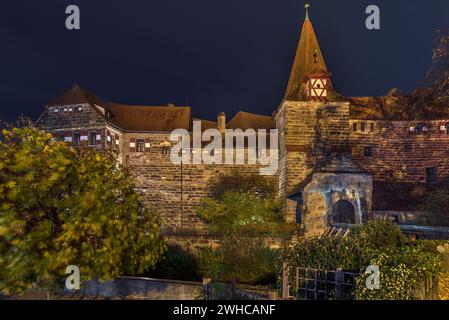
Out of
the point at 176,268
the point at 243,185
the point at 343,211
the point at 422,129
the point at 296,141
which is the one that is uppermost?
the point at 422,129

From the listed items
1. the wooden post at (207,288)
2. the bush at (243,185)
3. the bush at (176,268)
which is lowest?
the bush at (176,268)

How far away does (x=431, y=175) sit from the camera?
33594 mm

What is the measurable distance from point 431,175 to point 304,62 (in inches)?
447

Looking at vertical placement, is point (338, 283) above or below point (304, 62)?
below

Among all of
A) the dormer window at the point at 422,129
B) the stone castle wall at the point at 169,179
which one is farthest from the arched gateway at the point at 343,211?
the dormer window at the point at 422,129

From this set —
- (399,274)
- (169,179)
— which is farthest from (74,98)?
(399,274)

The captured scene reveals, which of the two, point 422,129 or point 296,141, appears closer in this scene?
point 296,141

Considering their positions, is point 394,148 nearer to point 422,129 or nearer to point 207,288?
point 422,129

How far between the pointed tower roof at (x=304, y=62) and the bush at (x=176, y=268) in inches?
592

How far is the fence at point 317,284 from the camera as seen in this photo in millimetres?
13008

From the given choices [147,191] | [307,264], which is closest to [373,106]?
[147,191]

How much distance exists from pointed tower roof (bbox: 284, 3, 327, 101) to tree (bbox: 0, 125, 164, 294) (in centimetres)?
1991

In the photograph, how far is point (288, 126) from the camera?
3050 centimetres

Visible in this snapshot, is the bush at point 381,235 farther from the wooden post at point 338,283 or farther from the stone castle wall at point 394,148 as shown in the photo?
the stone castle wall at point 394,148
